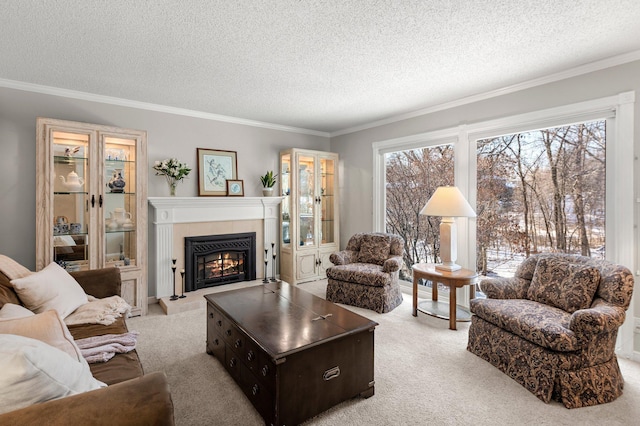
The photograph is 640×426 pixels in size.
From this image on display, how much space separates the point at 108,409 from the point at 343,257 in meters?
3.40

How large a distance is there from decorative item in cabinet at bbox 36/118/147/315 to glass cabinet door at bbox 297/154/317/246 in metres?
2.27

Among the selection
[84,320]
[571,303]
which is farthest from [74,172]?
[571,303]

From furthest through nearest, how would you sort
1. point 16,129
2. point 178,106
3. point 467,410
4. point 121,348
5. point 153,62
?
point 178,106
point 16,129
point 153,62
point 467,410
point 121,348

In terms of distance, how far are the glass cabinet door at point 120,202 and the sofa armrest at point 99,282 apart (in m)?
0.85

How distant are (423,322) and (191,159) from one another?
369 cm

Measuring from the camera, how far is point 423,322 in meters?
3.44

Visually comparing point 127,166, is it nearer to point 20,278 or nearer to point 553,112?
point 20,278

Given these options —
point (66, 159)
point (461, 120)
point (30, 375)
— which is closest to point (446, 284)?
point (461, 120)

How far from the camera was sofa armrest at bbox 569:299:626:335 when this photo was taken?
1.96m

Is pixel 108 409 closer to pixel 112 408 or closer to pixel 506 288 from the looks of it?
pixel 112 408

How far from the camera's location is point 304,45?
250 cm

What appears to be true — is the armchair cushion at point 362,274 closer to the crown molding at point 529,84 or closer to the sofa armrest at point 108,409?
the crown molding at point 529,84

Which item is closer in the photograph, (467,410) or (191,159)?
(467,410)

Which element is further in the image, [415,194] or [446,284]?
[415,194]
